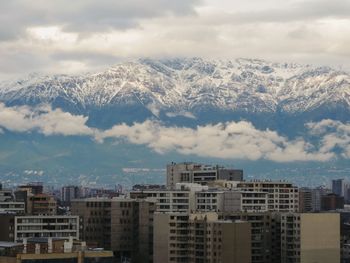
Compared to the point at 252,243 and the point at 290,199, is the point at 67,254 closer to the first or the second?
the point at 252,243

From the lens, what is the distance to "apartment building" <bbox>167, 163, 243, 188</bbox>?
18739cm

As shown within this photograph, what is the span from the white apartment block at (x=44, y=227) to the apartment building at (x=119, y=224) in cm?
934

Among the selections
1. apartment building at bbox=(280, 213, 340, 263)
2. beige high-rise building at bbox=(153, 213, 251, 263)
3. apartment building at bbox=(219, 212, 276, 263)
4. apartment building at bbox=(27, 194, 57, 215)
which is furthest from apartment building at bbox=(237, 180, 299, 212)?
beige high-rise building at bbox=(153, 213, 251, 263)

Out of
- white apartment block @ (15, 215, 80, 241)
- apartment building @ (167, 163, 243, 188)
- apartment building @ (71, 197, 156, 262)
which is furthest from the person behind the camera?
apartment building @ (167, 163, 243, 188)

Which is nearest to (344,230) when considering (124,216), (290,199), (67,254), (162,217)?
(290,199)

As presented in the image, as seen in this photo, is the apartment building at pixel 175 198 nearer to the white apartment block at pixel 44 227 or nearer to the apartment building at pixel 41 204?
the apartment building at pixel 41 204

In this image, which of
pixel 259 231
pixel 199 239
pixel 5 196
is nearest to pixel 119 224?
pixel 259 231

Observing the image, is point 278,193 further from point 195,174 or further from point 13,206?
point 13,206

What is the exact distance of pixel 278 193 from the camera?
17312 centimetres

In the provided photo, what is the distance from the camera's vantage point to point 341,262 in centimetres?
13800

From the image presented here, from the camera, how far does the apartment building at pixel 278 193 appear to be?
6688 inches

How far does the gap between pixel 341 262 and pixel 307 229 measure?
12.8 m

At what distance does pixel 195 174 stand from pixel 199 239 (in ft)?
215

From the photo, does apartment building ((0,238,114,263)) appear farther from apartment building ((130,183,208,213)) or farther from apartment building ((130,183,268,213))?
apartment building ((130,183,208,213))
